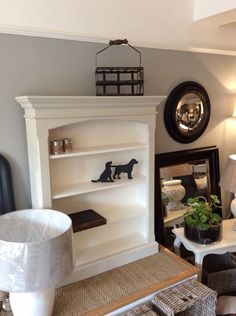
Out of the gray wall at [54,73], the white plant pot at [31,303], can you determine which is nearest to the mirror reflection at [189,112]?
the gray wall at [54,73]

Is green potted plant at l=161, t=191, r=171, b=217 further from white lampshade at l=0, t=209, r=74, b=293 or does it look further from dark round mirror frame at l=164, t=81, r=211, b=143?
white lampshade at l=0, t=209, r=74, b=293

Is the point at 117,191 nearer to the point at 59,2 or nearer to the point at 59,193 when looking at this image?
the point at 59,193

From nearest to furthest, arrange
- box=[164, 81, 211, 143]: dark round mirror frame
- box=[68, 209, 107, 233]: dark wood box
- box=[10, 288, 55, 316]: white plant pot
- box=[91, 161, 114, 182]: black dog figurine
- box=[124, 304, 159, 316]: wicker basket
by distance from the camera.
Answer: box=[10, 288, 55, 316]: white plant pot
box=[124, 304, 159, 316]: wicker basket
box=[68, 209, 107, 233]: dark wood box
box=[91, 161, 114, 182]: black dog figurine
box=[164, 81, 211, 143]: dark round mirror frame

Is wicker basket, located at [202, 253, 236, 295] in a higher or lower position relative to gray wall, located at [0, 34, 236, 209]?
lower

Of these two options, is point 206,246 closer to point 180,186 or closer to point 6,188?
point 180,186

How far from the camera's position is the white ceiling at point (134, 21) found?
162cm

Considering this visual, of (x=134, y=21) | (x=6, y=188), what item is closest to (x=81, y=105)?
(x=6, y=188)

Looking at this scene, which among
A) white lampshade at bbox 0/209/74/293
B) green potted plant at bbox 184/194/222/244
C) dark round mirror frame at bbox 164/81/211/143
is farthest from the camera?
dark round mirror frame at bbox 164/81/211/143

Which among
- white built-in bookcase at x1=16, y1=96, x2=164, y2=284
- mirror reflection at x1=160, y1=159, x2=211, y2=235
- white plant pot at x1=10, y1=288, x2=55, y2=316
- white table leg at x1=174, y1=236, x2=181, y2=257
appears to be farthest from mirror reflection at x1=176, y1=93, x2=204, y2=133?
white plant pot at x1=10, y1=288, x2=55, y2=316

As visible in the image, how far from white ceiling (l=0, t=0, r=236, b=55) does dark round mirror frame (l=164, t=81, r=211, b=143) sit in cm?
30

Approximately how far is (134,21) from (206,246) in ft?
5.33

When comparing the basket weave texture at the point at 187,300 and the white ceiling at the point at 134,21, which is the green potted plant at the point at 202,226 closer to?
the basket weave texture at the point at 187,300

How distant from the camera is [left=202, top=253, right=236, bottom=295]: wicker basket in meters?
2.07

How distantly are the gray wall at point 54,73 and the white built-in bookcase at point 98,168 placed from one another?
9cm
